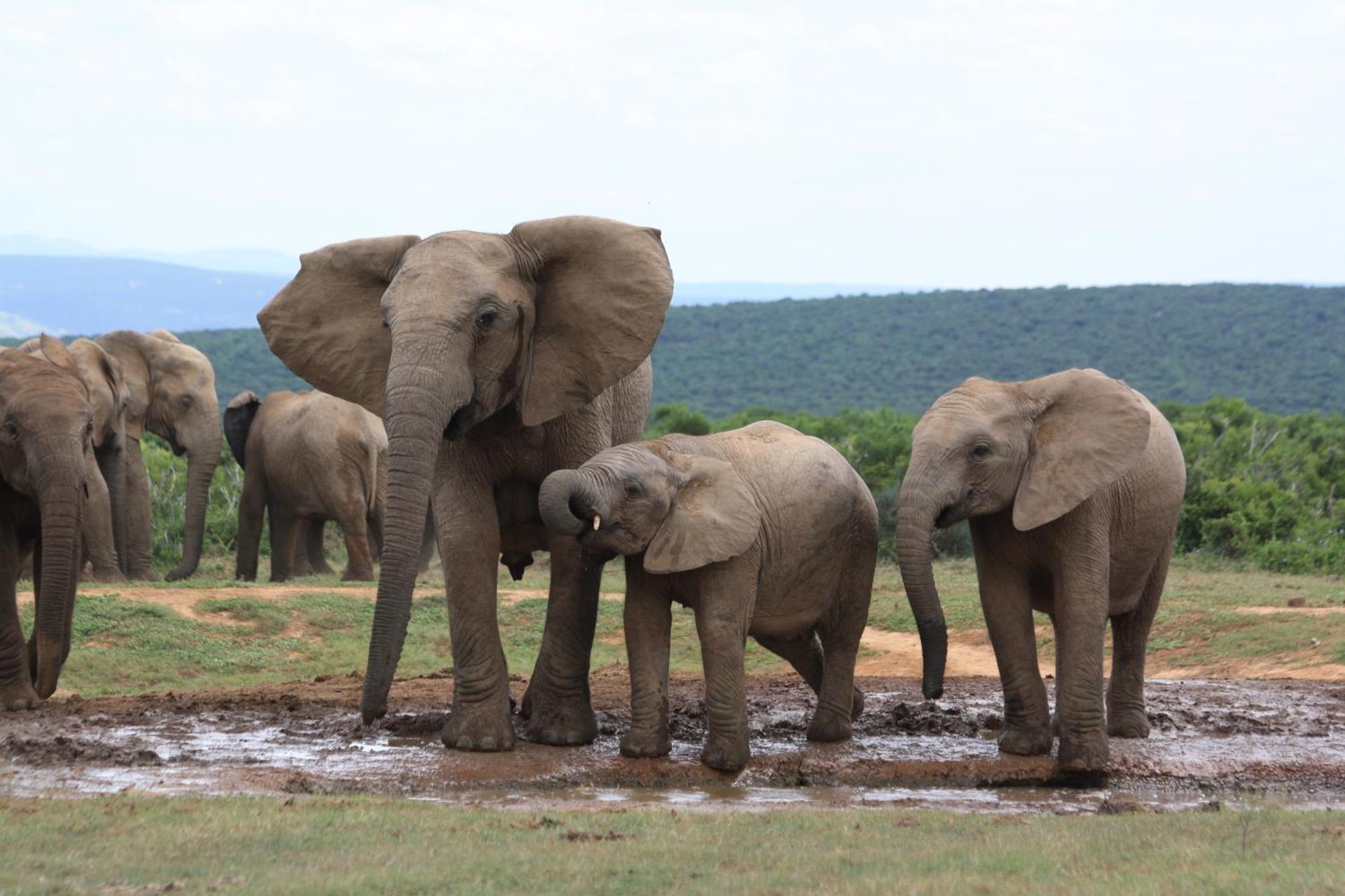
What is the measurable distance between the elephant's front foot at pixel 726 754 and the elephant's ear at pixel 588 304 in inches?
70.2

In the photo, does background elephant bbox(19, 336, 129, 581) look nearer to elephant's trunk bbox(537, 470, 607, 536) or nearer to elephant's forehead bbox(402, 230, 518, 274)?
elephant's forehead bbox(402, 230, 518, 274)

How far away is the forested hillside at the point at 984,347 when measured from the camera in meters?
71.9

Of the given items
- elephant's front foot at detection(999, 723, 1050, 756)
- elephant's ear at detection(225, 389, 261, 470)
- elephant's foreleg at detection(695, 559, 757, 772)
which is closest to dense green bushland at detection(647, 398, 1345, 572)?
elephant's ear at detection(225, 389, 261, 470)

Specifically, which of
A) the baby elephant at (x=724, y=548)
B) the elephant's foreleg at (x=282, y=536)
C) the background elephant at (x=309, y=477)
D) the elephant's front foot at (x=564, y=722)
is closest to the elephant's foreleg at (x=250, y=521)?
the background elephant at (x=309, y=477)

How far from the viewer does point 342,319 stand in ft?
31.1

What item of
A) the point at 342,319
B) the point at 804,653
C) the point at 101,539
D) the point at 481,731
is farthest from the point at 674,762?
the point at 101,539

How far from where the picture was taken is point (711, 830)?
23.1 ft

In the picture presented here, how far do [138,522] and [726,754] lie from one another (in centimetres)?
1116

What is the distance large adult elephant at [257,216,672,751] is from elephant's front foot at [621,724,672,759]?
552 mm

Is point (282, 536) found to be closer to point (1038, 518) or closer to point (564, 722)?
point (564, 722)

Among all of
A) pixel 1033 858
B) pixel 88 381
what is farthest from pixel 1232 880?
pixel 88 381

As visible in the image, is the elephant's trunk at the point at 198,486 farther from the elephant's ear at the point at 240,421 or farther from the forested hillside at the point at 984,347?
the forested hillside at the point at 984,347

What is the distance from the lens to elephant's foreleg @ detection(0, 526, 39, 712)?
34.3ft

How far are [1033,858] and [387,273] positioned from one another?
4.59 m
